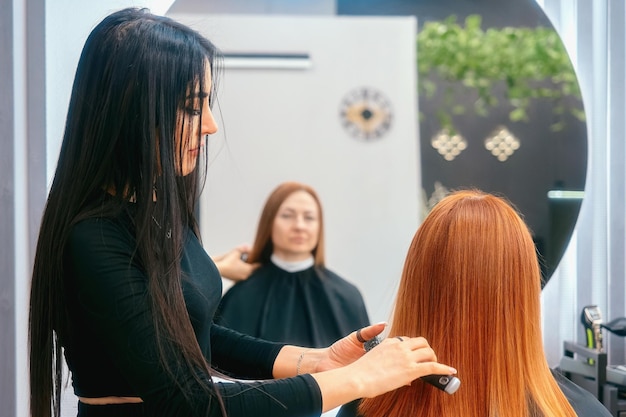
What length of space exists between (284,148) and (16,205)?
0.85 metres

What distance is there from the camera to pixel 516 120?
94.7 inches

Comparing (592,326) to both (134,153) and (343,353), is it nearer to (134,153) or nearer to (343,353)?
(343,353)

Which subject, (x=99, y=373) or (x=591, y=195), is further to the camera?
(x=591, y=195)

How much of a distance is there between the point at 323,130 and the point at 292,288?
0.55 meters

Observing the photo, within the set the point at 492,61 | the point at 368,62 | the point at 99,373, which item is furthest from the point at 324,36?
the point at 99,373

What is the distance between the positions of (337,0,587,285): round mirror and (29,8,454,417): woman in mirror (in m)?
1.13

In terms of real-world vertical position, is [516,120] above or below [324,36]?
below

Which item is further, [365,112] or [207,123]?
[365,112]

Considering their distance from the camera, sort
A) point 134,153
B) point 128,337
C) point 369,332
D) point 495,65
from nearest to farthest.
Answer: point 128,337 < point 134,153 < point 369,332 < point 495,65

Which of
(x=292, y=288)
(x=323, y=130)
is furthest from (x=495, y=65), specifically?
(x=292, y=288)

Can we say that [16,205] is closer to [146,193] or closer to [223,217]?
[223,217]

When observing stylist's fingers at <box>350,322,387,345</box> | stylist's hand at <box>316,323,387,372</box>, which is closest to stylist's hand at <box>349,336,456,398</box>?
stylist's fingers at <box>350,322,387,345</box>

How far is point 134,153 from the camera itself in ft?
4.41

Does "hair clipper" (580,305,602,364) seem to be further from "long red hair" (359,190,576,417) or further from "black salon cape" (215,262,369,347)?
"long red hair" (359,190,576,417)
